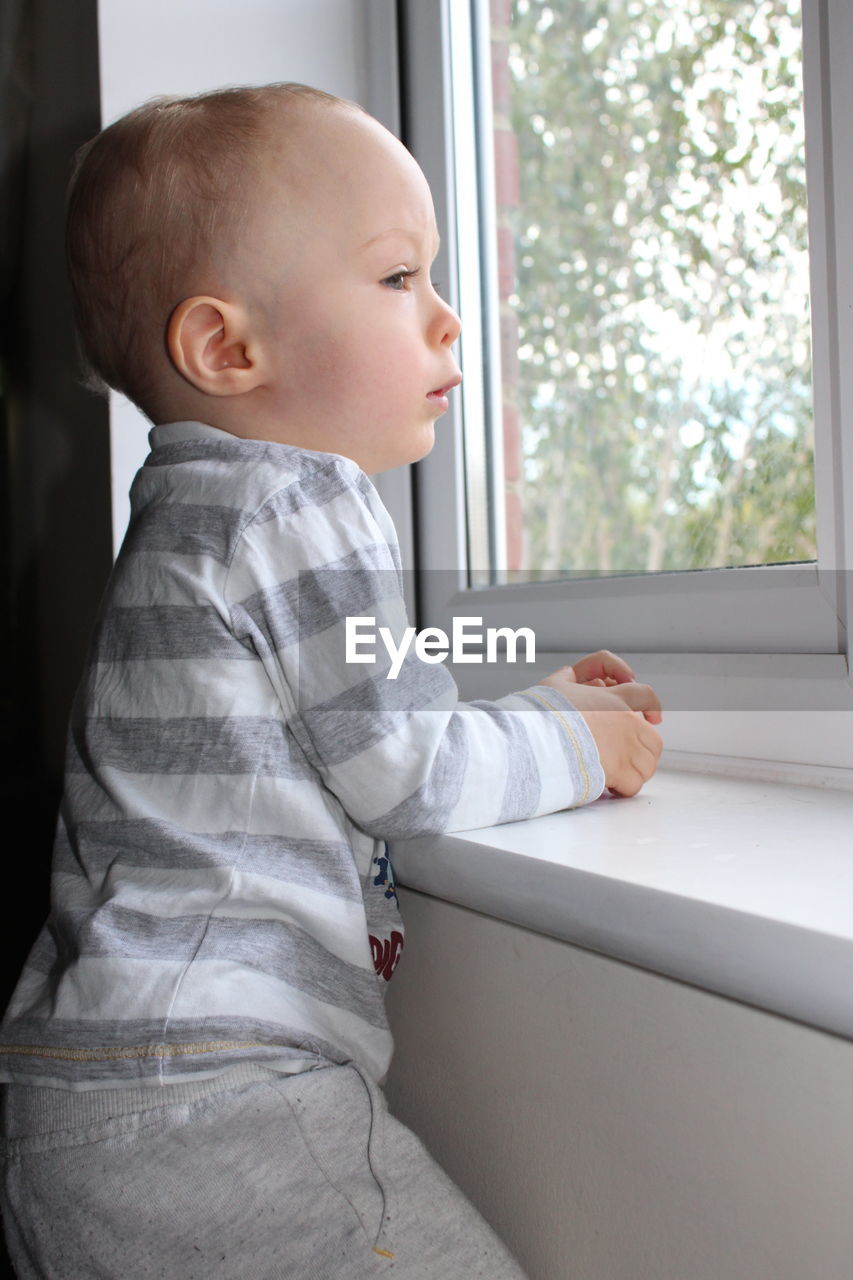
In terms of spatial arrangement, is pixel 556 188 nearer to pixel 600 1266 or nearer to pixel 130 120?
pixel 130 120

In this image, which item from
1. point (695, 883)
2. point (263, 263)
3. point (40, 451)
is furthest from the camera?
point (40, 451)

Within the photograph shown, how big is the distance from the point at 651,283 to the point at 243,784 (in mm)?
562

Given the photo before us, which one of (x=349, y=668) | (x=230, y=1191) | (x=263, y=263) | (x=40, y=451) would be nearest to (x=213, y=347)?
(x=263, y=263)

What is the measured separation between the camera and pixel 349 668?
1.82 ft

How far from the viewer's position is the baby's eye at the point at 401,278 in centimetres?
67

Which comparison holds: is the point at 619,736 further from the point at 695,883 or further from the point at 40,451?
the point at 40,451

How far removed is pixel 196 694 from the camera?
1.86 feet

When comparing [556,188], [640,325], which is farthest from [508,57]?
[640,325]

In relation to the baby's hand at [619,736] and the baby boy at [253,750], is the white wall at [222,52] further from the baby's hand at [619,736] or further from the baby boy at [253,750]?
the baby's hand at [619,736]

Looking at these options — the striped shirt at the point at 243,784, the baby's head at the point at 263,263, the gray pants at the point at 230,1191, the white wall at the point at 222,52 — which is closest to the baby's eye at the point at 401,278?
the baby's head at the point at 263,263

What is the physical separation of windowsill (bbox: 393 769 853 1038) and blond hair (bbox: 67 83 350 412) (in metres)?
0.36

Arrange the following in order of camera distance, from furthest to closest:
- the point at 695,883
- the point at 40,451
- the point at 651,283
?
1. the point at 40,451
2. the point at 651,283
3. the point at 695,883

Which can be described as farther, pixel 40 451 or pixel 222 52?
pixel 40 451

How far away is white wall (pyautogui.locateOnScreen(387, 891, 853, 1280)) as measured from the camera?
41cm
